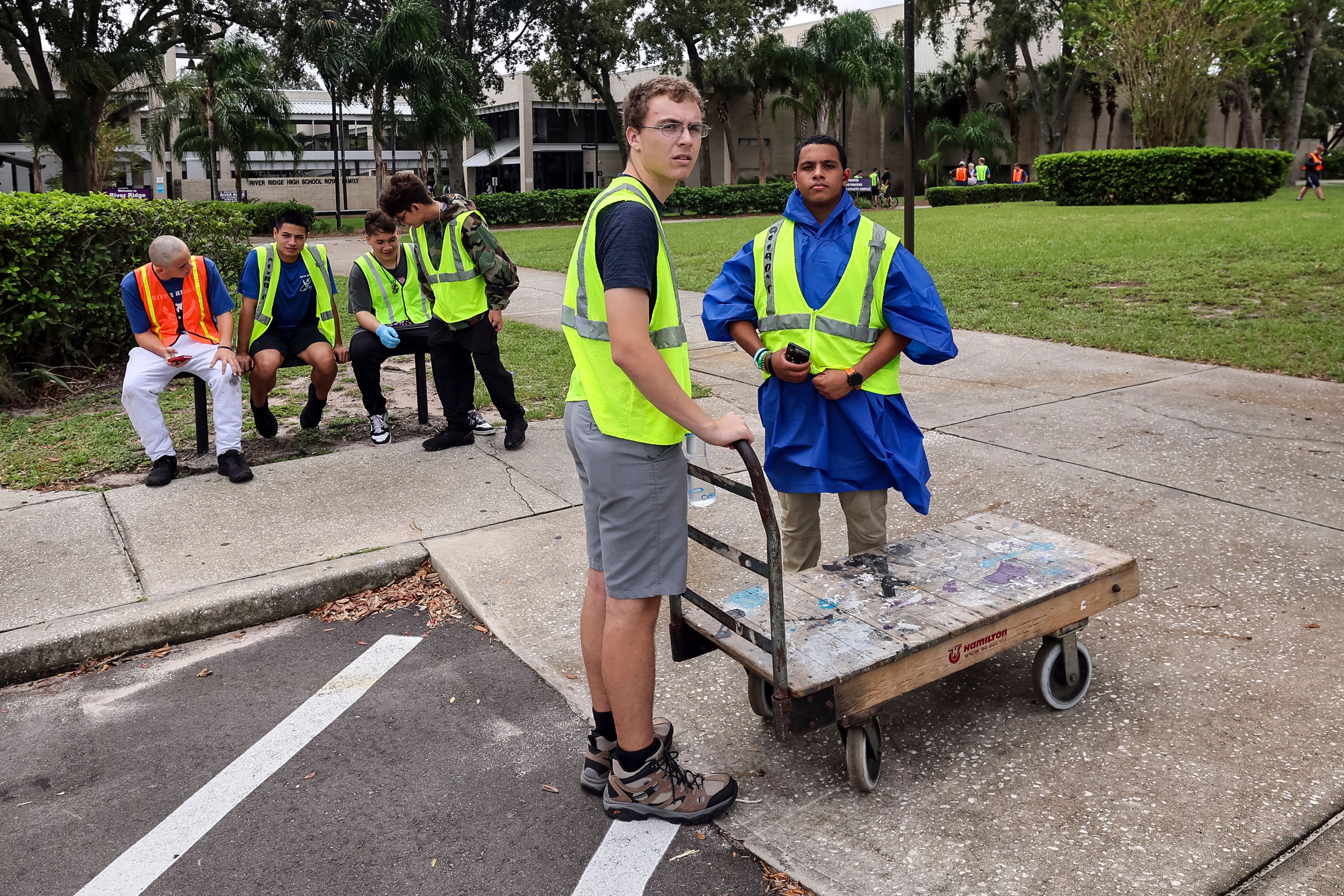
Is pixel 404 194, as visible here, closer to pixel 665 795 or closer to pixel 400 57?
pixel 665 795

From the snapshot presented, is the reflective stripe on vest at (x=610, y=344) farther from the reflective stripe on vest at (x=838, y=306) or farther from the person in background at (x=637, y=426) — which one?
the reflective stripe on vest at (x=838, y=306)

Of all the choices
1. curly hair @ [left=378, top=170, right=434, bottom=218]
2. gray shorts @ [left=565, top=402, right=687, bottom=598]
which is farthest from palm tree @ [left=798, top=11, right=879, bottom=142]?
gray shorts @ [left=565, top=402, right=687, bottom=598]

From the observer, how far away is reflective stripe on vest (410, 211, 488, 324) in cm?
650

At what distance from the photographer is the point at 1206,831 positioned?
2.79 metres

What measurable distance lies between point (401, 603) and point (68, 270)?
5315 mm

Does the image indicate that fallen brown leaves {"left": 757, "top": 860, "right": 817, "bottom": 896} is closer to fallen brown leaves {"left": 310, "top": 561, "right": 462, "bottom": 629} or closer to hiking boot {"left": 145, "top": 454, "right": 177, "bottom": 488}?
fallen brown leaves {"left": 310, "top": 561, "right": 462, "bottom": 629}

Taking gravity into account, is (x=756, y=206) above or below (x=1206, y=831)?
above

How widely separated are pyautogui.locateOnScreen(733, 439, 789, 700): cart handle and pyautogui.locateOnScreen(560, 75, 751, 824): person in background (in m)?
0.09

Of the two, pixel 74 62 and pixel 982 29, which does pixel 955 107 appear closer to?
pixel 982 29

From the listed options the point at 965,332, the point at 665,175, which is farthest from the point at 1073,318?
the point at 665,175

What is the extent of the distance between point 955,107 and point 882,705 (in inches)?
2164

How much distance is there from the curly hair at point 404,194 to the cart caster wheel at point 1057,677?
445 cm

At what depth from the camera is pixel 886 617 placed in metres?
3.14

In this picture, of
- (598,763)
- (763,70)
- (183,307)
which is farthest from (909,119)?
(763,70)
